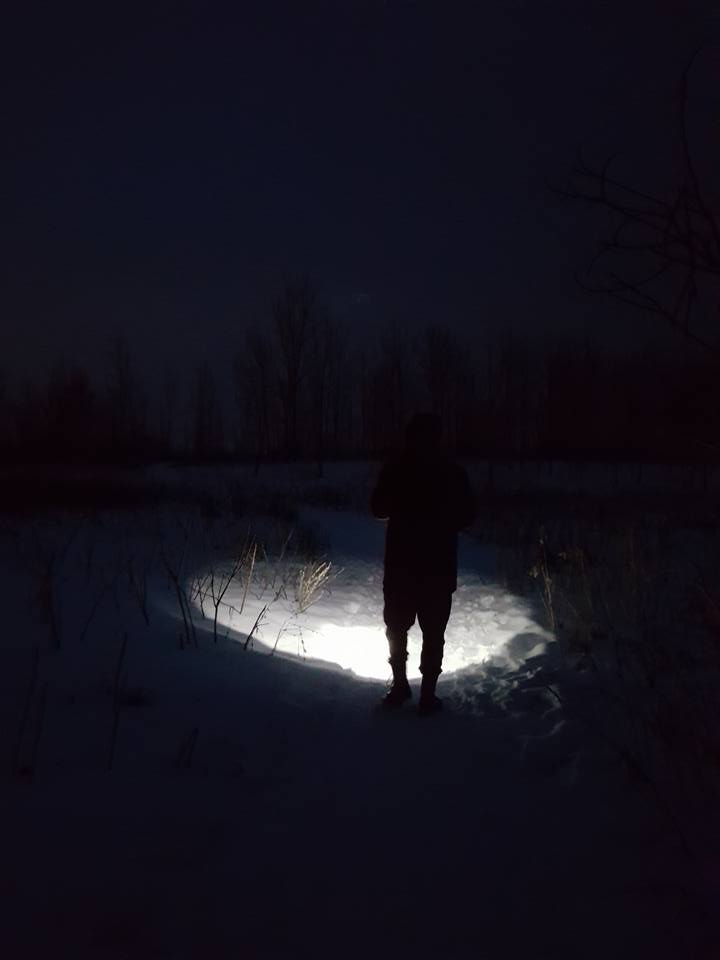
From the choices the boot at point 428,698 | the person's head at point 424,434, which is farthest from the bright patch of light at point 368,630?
the person's head at point 424,434

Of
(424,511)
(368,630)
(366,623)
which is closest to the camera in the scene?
(424,511)

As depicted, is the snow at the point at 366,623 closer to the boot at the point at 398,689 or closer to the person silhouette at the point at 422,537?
the boot at the point at 398,689

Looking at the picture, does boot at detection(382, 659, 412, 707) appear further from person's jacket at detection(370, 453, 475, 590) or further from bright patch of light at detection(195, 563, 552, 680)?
bright patch of light at detection(195, 563, 552, 680)

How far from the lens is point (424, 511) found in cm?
352

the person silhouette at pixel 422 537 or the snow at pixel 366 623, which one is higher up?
the person silhouette at pixel 422 537

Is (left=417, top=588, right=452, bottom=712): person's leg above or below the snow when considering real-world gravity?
above

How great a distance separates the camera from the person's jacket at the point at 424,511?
3.48 m

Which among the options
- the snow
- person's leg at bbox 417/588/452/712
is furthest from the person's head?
the snow

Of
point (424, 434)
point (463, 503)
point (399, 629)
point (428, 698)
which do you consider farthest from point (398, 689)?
point (424, 434)

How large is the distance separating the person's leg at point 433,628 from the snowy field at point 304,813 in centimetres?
28

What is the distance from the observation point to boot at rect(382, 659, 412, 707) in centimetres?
361

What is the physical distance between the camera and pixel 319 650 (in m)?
5.12

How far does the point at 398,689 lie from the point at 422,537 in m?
0.98

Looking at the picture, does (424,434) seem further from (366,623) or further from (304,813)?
(366,623)
